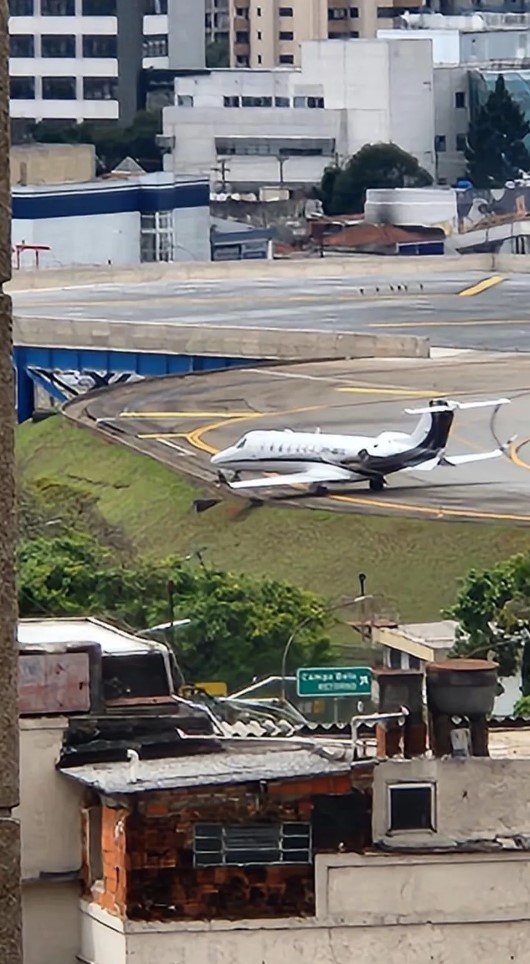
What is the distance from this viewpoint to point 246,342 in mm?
71375

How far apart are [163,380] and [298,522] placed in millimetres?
17696

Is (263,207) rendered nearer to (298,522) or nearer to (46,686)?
(298,522)

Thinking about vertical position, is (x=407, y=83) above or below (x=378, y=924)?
above

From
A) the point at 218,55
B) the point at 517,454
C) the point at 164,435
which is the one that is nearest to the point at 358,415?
the point at 164,435

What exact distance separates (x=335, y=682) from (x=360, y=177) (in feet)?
328

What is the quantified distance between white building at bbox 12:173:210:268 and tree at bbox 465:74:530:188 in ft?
79.7

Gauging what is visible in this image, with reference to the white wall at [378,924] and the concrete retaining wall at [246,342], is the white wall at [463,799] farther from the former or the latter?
the concrete retaining wall at [246,342]

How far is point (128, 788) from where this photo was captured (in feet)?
48.8

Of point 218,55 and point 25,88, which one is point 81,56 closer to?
point 25,88

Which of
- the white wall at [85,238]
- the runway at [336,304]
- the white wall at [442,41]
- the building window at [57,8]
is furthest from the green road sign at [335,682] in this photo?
the white wall at [442,41]

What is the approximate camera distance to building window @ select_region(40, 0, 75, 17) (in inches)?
5236

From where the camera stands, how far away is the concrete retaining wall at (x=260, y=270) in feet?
311

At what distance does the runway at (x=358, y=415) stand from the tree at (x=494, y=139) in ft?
210

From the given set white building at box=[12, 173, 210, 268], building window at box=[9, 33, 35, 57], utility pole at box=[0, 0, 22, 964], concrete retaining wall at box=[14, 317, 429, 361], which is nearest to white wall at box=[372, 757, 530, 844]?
utility pole at box=[0, 0, 22, 964]
